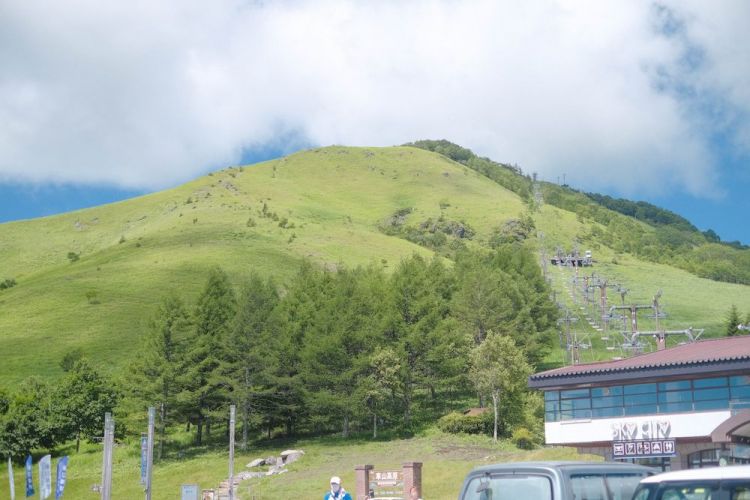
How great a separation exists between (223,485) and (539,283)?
49499mm

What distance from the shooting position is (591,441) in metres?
40.4

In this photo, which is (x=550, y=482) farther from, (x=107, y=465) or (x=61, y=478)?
(x=61, y=478)

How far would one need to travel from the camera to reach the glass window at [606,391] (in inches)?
1571

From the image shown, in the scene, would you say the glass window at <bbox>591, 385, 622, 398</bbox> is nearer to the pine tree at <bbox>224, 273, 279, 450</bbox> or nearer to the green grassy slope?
the pine tree at <bbox>224, 273, 279, 450</bbox>

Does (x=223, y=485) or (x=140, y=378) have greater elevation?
(x=140, y=378)

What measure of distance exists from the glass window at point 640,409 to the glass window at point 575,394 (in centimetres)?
208

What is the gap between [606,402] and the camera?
132 ft

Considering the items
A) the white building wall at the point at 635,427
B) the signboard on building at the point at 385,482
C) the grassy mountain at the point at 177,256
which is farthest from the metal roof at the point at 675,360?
the grassy mountain at the point at 177,256

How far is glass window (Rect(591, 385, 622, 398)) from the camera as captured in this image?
39906 mm

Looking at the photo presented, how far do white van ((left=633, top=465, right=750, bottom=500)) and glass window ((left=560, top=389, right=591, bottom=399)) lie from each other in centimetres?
3154

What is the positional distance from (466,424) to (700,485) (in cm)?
5182

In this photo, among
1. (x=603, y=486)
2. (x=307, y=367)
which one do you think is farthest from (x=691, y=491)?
(x=307, y=367)

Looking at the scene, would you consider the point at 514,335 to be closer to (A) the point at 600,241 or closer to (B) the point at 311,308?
(B) the point at 311,308

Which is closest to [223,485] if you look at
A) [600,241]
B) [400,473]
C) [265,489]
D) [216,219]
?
[265,489]
